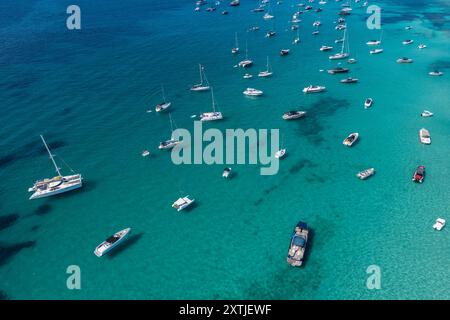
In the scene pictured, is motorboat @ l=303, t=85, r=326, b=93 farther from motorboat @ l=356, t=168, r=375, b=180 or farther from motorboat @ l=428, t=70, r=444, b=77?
Answer: motorboat @ l=428, t=70, r=444, b=77

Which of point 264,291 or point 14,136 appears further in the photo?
point 14,136

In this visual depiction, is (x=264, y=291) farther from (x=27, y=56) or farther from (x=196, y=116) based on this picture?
(x=27, y=56)

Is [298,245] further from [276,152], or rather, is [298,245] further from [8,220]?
[8,220]

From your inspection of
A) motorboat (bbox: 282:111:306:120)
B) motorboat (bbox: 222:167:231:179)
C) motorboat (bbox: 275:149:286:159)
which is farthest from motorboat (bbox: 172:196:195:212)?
motorboat (bbox: 282:111:306:120)
